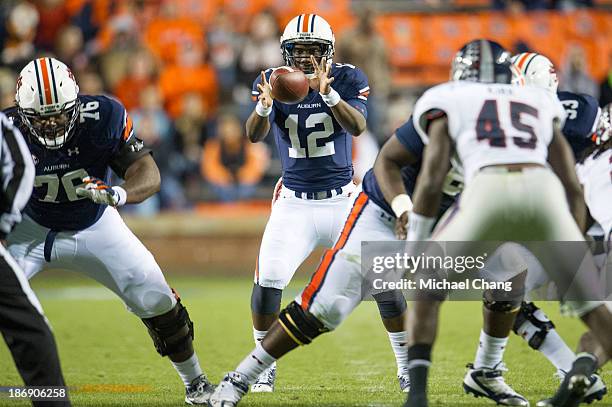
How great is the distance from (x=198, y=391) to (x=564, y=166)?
2.13m

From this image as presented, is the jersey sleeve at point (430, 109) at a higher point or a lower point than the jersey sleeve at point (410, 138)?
higher

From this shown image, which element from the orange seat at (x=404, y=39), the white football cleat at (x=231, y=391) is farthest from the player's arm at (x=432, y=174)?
the orange seat at (x=404, y=39)

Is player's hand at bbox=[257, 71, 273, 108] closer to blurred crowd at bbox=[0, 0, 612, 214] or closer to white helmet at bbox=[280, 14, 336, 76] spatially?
white helmet at bbox=[280, 14, 336, 76]

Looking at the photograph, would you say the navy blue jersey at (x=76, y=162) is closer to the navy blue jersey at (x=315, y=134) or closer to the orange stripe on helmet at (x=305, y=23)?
the navy blue jersey at (x=315, y=134)

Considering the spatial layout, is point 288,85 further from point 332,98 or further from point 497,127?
point 497,127

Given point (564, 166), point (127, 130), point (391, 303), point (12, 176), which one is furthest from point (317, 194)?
point (12, 176)

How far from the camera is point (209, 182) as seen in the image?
11594mm

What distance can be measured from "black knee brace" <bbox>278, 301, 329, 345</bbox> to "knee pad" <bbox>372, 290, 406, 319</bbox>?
103 centimetres

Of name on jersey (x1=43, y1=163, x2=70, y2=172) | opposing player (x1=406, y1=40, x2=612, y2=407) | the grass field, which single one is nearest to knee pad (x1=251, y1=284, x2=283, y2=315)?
the grass field

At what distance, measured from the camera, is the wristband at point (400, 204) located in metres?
4.13

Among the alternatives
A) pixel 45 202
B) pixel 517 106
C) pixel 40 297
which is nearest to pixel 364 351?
pixel 45 202

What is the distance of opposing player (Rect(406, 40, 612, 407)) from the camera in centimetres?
376

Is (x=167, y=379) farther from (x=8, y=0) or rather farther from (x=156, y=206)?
(x=8, y=0)

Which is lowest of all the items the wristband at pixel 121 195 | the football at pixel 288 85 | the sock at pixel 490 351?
the sock at pixel 490 351
